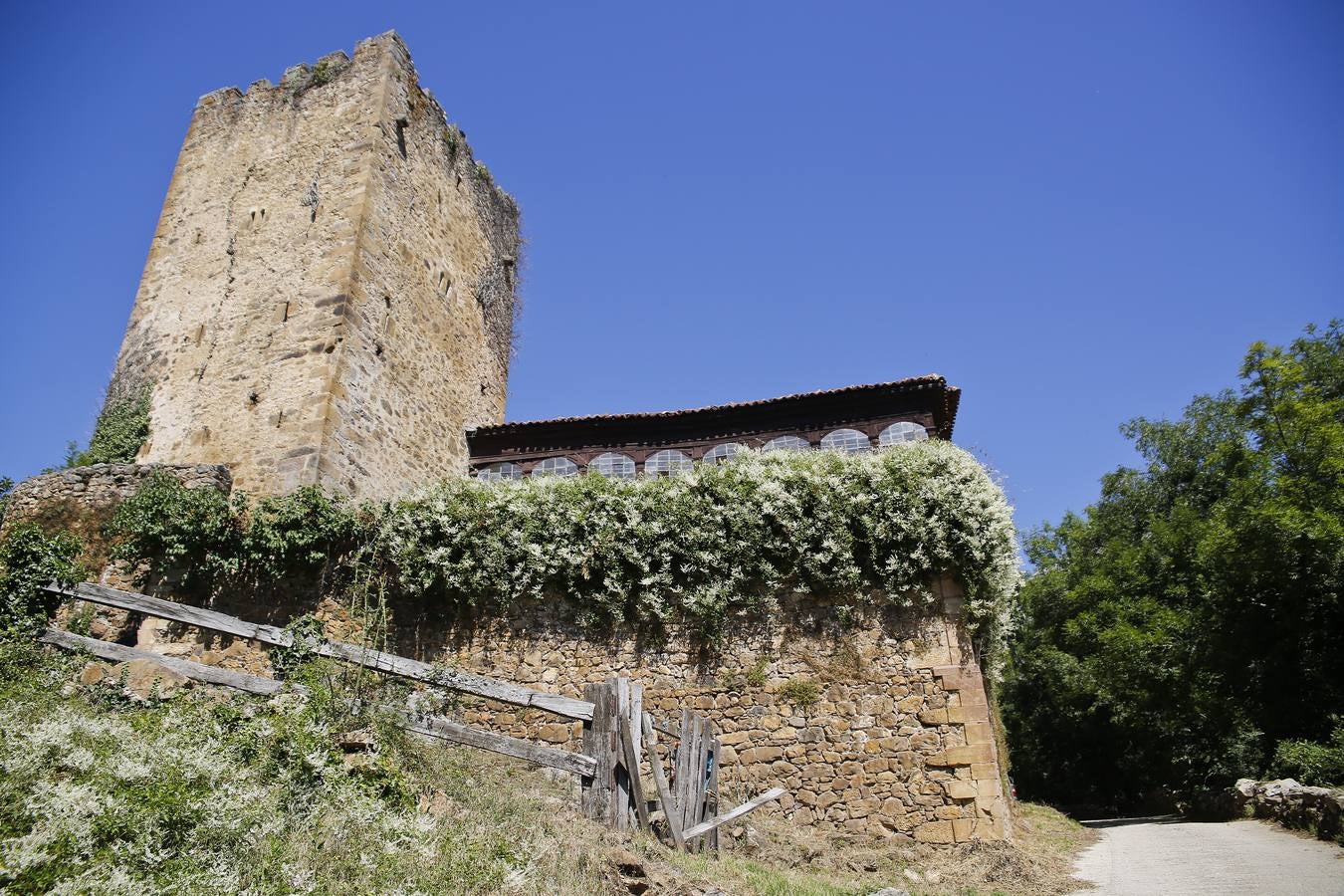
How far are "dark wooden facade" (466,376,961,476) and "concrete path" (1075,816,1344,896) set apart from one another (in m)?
7.74

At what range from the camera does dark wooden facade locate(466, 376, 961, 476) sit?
15.9 metres

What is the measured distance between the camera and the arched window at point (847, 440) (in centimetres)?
1600

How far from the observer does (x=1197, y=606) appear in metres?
22.4

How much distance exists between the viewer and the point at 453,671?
823 centimetres

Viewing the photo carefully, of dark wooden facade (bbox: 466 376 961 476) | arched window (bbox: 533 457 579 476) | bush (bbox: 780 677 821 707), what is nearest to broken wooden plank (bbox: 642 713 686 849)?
bush (bbox: 780 677 821 707)

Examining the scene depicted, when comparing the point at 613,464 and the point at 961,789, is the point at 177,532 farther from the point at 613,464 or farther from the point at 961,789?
the point at 961,789

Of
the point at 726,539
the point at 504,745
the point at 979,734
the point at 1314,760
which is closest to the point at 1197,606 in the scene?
the point at 1314,760

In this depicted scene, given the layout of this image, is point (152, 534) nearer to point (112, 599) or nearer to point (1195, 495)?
point (112, 599)

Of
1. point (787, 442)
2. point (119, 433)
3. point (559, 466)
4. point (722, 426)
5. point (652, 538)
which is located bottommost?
point (652, 538)

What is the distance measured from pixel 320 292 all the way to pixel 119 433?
15.4 ft

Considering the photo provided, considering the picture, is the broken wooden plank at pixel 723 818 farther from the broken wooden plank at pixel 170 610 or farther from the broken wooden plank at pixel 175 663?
the broken wooden plank at pixel 170 610

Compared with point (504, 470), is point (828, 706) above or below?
below

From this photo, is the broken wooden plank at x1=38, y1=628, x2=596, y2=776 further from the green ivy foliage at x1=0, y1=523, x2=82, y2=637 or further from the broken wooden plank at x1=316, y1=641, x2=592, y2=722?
the green ivy foliage at x1=0, y1=523, x2=82, y2=637

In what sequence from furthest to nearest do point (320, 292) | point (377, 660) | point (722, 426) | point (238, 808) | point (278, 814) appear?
point (722, 426), point (320, 292), point (377, 660), point (278, 814), point (238, 808)
